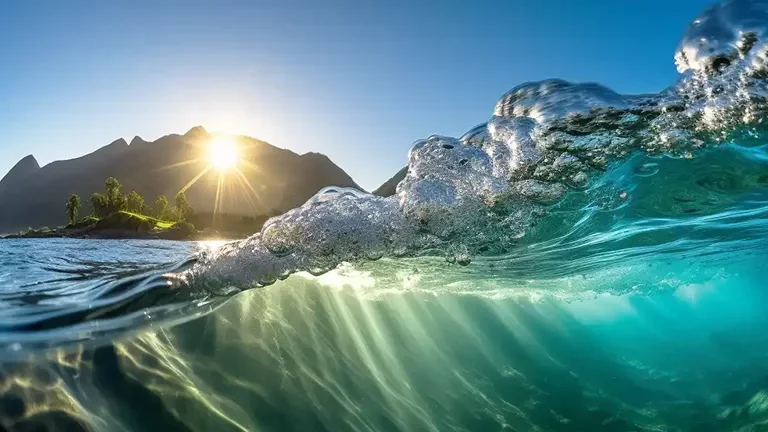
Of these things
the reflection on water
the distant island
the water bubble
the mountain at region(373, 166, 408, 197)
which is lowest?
the reflection on water

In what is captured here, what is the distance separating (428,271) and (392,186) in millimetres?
5746

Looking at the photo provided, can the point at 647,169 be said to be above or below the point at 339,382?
above

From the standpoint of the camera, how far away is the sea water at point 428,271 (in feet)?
14.5

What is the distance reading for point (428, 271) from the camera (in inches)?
477

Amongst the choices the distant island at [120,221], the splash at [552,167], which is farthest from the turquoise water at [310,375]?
the distant island at [120,221]

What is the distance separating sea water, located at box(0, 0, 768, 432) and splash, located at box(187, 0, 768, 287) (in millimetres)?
28

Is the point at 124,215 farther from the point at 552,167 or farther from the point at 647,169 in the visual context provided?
the point at 647,169

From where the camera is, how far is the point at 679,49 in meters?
4.47

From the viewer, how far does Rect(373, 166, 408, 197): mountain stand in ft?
21.3

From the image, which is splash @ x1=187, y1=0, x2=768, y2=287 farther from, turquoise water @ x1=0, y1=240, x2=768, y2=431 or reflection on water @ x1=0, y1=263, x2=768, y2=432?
reflection on water @ x1=0, y1=263, x2=768, y2=432

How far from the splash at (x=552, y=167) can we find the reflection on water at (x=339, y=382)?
52.4 inches

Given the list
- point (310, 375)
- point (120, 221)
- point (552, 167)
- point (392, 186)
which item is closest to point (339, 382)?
point (310, 375)

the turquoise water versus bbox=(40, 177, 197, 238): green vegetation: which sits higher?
bbox=(40, 177, 197, 238): green vegetation

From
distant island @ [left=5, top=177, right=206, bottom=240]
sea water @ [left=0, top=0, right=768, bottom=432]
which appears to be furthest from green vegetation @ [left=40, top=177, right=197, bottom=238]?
sea water @ [left=0, top=0, right=768, bottom=432]
